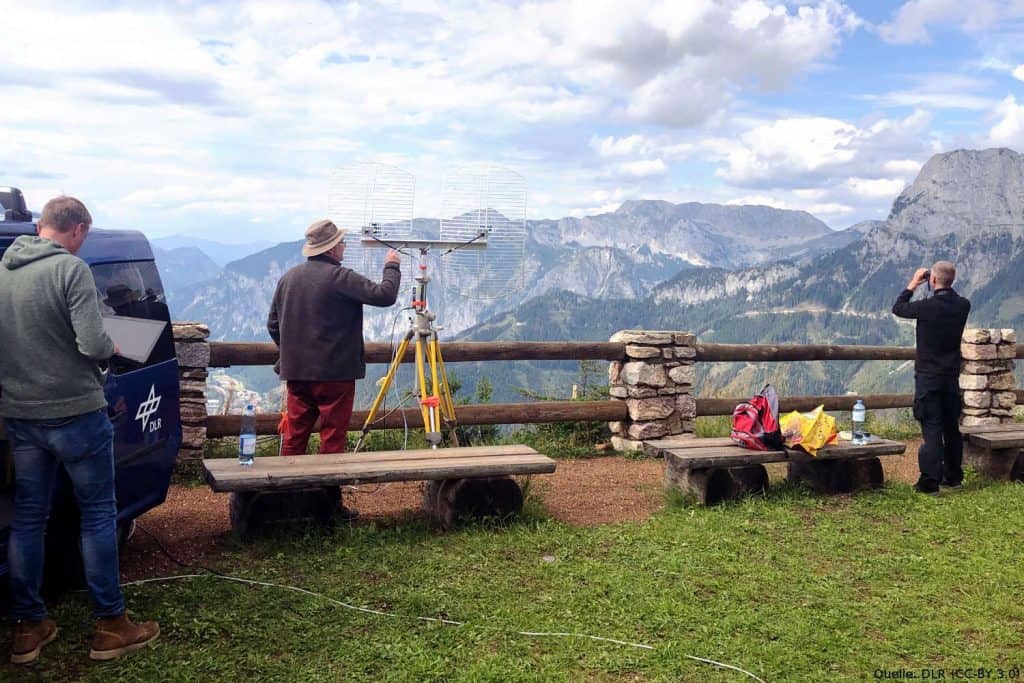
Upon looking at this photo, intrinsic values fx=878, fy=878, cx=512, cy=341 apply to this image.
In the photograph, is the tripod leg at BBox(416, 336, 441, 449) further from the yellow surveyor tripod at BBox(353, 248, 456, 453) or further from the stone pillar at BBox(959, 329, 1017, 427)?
the stone pillar at BBox(959, 329, 1017, 427)

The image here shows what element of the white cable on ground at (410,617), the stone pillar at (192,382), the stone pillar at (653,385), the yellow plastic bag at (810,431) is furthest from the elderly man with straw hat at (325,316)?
the stone pillar at (653,385)

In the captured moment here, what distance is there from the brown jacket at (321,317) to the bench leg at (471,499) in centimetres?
91

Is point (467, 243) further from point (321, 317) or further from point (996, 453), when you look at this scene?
point (996, 453)

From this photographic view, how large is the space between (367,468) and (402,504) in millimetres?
1246

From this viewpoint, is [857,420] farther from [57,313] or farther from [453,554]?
[57,313]

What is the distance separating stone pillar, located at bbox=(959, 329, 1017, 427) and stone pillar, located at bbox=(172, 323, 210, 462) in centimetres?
→ 899

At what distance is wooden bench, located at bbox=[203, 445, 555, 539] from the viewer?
16.3 ft

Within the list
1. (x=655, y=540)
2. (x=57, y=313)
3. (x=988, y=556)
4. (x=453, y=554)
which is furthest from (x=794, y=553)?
(x=57, y=313)

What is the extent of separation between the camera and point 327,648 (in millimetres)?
3750

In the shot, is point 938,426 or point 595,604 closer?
point 595,604

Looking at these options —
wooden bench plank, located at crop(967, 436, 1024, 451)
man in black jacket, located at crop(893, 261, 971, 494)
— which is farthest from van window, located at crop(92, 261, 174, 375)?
wooden bench plank, located at crop(967, 436, 1024, 451)

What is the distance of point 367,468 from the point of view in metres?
5.17

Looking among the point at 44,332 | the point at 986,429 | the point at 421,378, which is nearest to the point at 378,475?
the point at 421,378

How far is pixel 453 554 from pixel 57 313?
8.28 ft
